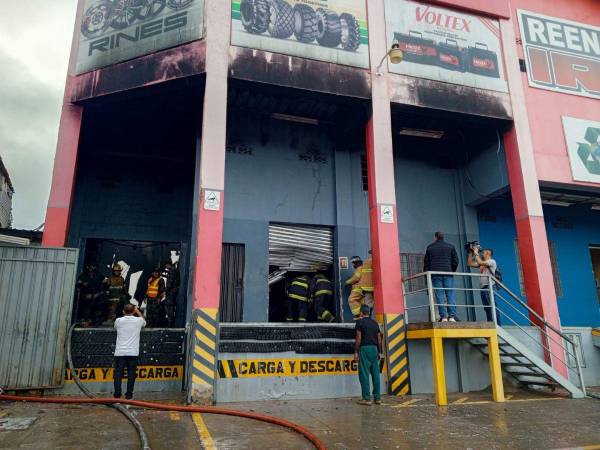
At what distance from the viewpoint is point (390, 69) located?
1046cm

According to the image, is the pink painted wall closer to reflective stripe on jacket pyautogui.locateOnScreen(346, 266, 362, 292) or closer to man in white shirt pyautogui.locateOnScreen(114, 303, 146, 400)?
reflective stripe on jacket pyautogui.locateOnScreen(346, 266, 362, 292)

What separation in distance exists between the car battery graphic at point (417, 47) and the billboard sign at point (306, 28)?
1010mm

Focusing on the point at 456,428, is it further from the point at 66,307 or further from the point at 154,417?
the point at 66,307

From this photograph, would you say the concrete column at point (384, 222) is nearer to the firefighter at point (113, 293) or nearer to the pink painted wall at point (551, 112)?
the pink painted wall at point (551, 112)

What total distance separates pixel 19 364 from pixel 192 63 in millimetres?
6675

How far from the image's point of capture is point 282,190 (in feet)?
39.4

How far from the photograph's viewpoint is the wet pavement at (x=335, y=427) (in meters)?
5.07

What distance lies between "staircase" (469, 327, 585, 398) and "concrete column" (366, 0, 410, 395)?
1.83m

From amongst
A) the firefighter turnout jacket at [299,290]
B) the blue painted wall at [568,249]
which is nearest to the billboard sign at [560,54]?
the blue painted wall at [568,249]

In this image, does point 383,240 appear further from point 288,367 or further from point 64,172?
point 64,172

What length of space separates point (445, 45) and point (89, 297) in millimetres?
10966

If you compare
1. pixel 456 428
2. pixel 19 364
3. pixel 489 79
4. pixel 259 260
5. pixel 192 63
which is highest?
pixel 489 79

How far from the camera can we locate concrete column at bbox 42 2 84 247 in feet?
31.2

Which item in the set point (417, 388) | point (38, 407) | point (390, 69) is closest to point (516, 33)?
point (390, 69)
